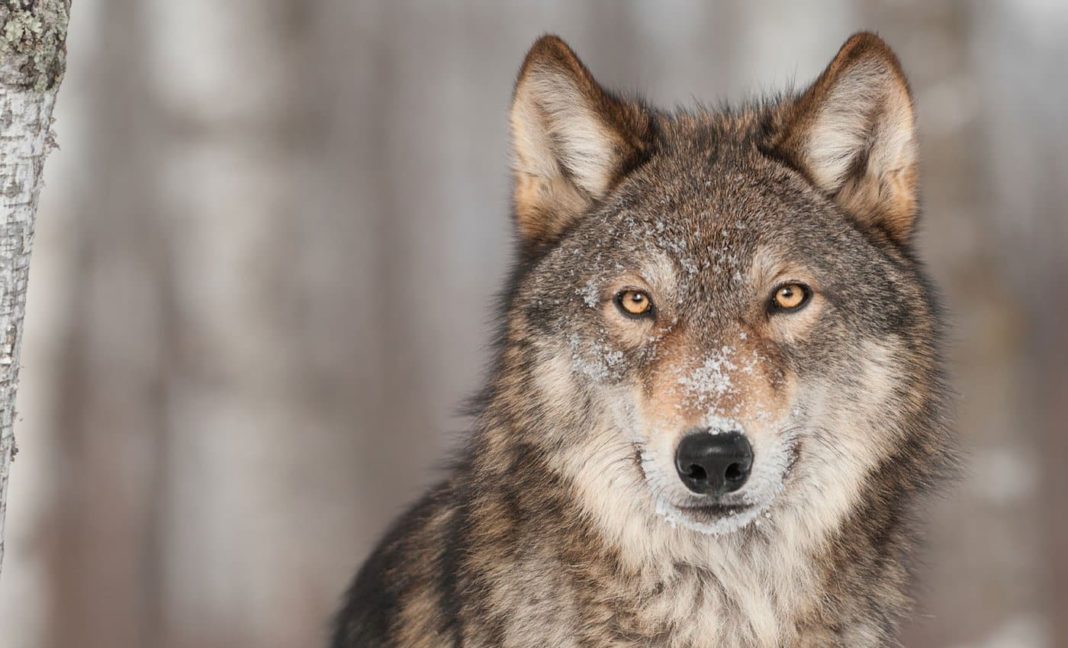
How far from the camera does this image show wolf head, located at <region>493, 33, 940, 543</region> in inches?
128

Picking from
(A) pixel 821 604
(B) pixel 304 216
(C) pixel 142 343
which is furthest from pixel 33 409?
(A) pixel 821 604

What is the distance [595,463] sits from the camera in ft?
11.5

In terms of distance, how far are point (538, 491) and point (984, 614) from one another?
501 cm

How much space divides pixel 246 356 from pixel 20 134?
633 cm

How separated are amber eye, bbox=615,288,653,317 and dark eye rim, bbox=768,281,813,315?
1.17 feet

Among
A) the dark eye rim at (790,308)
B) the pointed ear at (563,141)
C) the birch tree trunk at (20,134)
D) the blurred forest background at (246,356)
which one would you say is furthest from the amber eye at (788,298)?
the blurred forest background at (246,356)

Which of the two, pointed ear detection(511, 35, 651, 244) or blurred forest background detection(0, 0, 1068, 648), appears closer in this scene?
pointed ear detection(511, 35, 651, 244)

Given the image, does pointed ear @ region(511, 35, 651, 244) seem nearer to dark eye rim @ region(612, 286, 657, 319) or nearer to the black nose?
dark eye rim @ region(612, 286, 657, 319)

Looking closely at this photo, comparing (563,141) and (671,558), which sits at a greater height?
(563,141)

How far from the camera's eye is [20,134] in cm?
283

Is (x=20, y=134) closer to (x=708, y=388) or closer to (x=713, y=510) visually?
(x=708, y=388)

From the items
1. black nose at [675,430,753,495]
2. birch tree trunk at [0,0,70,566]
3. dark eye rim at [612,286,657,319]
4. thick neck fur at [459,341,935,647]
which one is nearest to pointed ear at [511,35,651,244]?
dark eye rim at [612,286,657,319]

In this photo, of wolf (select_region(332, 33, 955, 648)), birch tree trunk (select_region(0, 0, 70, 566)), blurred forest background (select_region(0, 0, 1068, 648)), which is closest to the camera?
birch tree trunk (select_region(0, 0, 70, 566))

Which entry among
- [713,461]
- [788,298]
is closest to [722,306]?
[788,298]
